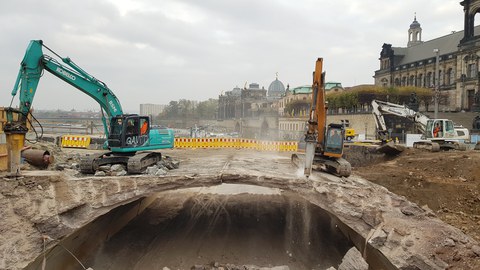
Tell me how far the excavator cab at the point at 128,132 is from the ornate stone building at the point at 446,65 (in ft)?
133

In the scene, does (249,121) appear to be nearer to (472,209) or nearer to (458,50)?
(458,50)

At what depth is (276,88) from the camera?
12531 centimetres

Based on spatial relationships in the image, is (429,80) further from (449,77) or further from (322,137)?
(322,137)

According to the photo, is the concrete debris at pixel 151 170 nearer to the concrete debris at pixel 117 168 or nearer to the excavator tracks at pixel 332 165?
the concrete debris at pixel 117 168

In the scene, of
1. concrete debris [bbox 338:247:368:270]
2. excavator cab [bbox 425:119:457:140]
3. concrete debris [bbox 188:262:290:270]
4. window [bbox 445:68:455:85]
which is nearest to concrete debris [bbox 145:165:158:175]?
concrete debris [bbox 188:262:290:270]

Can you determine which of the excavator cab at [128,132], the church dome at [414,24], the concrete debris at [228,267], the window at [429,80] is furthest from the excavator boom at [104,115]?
the church dome at [414,24]

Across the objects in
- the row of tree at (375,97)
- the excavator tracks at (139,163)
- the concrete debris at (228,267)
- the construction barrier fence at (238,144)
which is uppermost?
the row of tree at (375,97)

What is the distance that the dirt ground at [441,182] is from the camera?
13.1 metres

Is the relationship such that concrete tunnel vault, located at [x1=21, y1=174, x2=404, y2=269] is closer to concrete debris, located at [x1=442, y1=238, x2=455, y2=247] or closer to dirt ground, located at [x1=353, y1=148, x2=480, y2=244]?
concrete debris, located at [x1=442, y1=238, x2=455, y2=247]

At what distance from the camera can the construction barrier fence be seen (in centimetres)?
3031

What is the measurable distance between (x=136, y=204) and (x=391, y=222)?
10544 millimetres

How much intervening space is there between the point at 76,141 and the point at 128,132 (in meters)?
16.9

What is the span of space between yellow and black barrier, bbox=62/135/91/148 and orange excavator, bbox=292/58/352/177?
20.0 meters

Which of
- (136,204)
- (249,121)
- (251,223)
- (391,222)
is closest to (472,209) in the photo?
(391,222)
